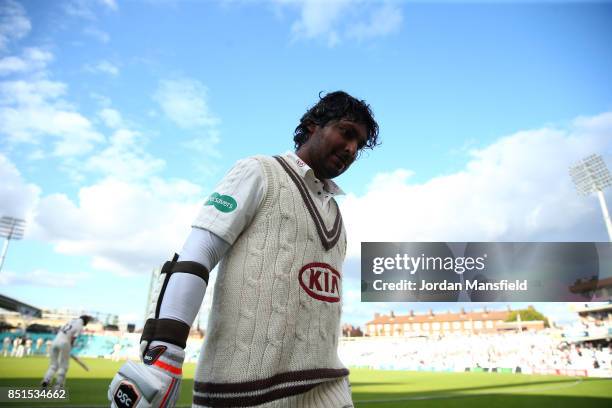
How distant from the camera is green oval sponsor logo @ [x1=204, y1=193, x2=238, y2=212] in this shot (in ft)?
5.27

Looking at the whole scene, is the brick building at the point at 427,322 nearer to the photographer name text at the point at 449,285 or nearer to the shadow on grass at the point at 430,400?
the photographer name text at the point at 449,285

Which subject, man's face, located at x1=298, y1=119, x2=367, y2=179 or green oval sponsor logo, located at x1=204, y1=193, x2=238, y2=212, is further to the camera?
man's face, located at x1=298, y1=119, x2=367, y2=179

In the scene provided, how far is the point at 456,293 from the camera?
2003 cm

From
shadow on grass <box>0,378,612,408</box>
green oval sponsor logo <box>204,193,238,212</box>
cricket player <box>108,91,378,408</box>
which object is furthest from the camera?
shadow on grass <box>0,378,612,408</box>

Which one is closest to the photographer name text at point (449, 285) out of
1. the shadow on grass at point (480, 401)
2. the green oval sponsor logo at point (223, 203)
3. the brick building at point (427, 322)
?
the shadow on grass at point (480, 401)

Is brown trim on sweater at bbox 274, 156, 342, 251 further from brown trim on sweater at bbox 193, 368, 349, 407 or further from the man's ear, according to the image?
brown trim on sweater at bbox 193, 368, 349, 407

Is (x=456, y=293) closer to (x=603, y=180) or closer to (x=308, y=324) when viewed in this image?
(x=308, y=324)

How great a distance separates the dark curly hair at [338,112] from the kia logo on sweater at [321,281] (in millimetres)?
798

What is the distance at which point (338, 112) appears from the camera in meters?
2.20

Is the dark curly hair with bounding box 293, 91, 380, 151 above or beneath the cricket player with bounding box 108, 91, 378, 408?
above

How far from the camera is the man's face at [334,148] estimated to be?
2.13m

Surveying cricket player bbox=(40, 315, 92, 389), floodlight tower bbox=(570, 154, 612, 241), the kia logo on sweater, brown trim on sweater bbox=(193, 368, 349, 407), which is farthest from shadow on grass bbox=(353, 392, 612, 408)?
floodlight tower bbox=(570, 154, 612, 241)

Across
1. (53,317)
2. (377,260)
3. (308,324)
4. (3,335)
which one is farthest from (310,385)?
(53,317)

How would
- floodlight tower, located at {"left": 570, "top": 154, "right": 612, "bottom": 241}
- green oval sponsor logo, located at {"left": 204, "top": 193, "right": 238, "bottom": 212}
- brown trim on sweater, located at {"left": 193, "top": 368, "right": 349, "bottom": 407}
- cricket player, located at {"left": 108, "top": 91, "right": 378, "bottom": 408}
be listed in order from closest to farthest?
cricket player, located at {"left": 108, "top": 91, "right": 378, "bottom": 408} → brown trim on sweater, located at {"left": 193, "top": 368, "right": 349, "bottom": 407} → green oval sponsor logo, located at {"left": 204, "top": 193, "right": 238, "bottom": 212} → floodlight tower, located at {"left": 570, "top": 154, "right": 612, "bottom": 241}
